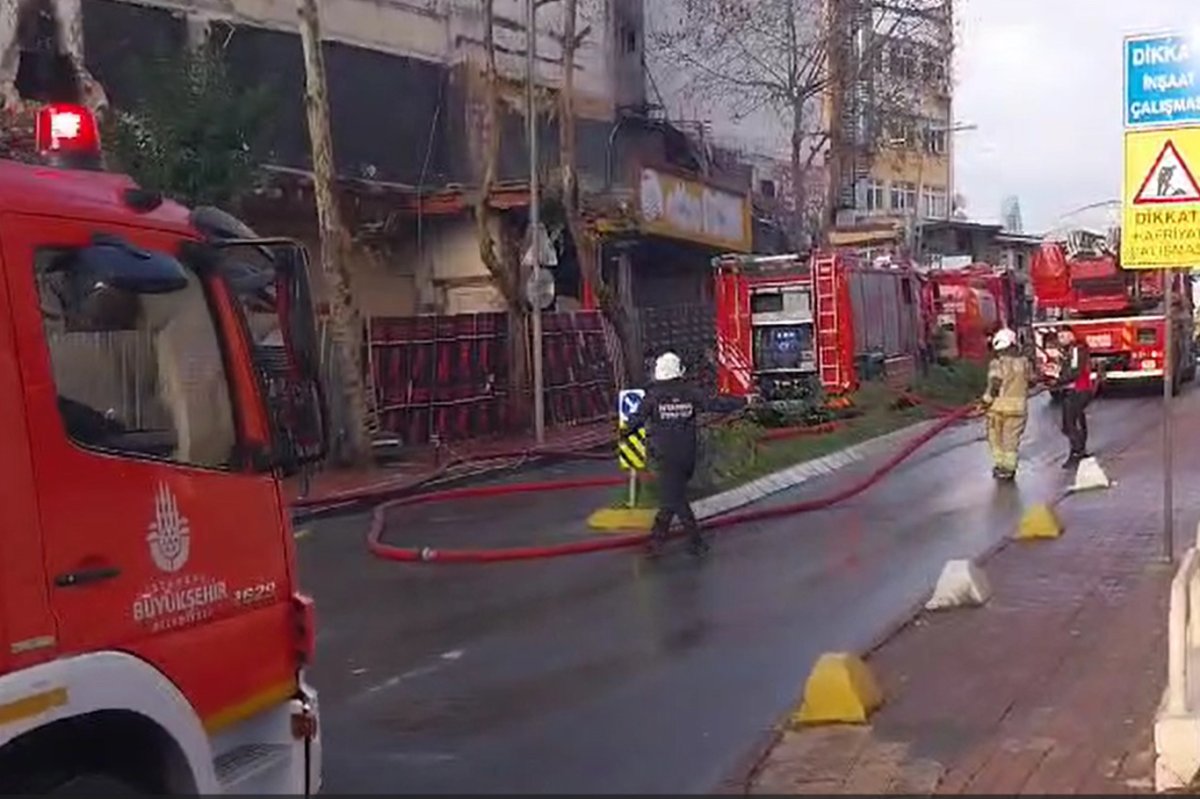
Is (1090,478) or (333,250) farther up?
(333,250)

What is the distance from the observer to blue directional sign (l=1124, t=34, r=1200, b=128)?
389 inches

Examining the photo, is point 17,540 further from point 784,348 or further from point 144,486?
point 784,348

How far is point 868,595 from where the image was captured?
37.6 feet

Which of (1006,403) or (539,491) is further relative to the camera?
(539,491)

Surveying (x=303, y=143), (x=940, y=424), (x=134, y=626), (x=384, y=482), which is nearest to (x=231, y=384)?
(x=134, y=626)

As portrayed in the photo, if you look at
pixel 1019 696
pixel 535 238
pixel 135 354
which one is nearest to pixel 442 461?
pixel 535 238

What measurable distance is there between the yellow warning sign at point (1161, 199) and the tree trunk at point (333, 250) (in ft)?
39.2

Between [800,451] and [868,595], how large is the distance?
9.17 metres

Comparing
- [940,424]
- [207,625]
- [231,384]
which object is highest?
[231,384]

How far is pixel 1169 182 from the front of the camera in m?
9.88

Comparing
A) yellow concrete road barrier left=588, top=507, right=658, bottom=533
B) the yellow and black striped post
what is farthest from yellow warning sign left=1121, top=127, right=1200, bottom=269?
yellow concrete road barrier left=588, top=507, right=658, bottom=533

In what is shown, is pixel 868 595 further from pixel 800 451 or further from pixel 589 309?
pixel 589 309

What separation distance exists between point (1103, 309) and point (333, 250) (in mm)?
15336

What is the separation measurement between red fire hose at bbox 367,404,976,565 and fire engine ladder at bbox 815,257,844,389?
16.3 feet
